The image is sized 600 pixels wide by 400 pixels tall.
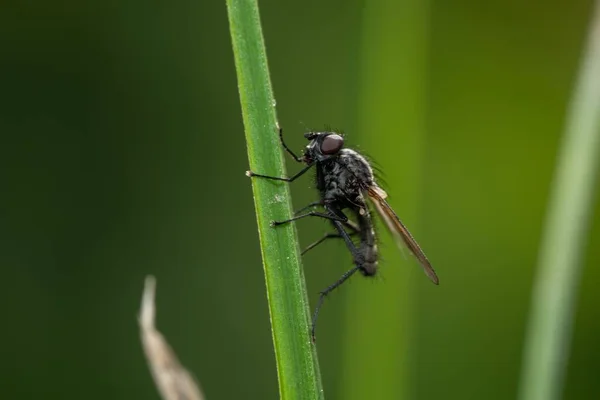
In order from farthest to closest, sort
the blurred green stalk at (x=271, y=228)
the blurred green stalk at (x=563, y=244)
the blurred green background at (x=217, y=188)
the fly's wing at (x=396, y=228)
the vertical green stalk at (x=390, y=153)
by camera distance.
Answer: the blurred green background at (x=217, y=188)
the fly's wing at (x=396, y=228)
the vertical green stalk at (x=390, y=153)
the blurred green stalk at (x=563, y=244)
the blurred green stalk at (x=271, y=228)

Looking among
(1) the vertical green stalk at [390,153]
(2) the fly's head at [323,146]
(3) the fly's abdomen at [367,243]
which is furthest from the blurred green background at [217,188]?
(1) the vertical green stalk at [390,153]

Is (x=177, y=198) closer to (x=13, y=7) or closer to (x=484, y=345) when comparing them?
(x=13, y=7)

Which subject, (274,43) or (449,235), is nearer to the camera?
(449,235)

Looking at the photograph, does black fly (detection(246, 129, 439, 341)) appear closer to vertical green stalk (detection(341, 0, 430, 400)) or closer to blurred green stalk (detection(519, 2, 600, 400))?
vertical green stalk (detection(341, 0, 430, 400))

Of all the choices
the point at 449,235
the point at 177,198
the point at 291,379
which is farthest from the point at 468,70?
the point at 291,379

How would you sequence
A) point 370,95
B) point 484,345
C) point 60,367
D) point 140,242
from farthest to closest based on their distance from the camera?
point 140,242
point 60,367
point 484,345
point 370,95

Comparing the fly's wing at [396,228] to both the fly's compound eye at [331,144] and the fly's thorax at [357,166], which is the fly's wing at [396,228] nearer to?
the fly's thorax at [357,166]

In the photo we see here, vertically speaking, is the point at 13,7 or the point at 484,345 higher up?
the point at 13,7
